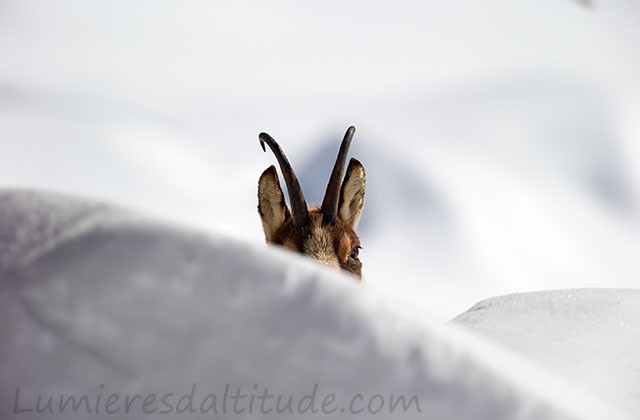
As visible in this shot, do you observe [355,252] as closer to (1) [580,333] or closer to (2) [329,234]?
(2) [329,234]

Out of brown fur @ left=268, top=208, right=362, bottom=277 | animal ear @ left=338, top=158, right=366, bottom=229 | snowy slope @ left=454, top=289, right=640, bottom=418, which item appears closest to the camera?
snowy slope @ left=454, top=289, right=640, bottom=418

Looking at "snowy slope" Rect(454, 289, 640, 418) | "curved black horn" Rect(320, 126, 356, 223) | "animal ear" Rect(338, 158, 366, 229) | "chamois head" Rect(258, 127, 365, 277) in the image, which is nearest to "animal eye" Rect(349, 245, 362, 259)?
"chamois head" Rect(258, 127, 365, 277)

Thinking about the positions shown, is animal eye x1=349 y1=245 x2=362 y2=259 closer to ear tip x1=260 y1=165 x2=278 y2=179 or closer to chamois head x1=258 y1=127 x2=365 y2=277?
chamois head x1=258 y1=127 x2=365 y2=277

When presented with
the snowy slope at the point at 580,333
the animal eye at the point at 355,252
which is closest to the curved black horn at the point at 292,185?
the animal eye at the point at 355,252

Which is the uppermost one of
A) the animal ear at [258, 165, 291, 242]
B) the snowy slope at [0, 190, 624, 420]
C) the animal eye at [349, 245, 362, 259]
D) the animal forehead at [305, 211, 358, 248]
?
the animal ear at [258, 165, 291, 242]

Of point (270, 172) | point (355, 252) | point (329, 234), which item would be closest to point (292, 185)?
point (270, 172)

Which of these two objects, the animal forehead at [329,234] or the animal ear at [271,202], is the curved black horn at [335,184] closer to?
the animal forehead at [329,234]
